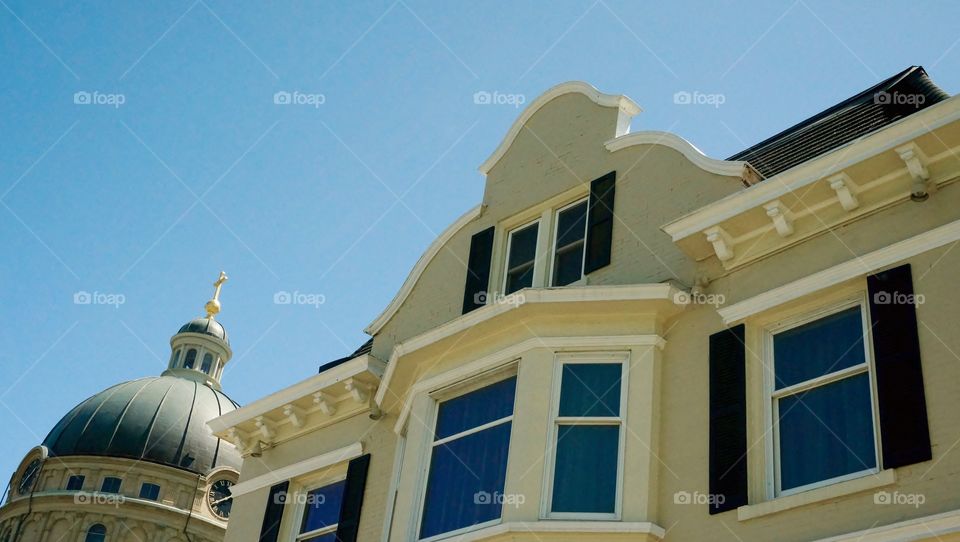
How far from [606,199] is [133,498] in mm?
43856

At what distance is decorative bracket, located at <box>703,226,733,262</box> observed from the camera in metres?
12.4

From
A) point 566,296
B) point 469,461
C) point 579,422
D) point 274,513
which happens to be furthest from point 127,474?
point 579,422

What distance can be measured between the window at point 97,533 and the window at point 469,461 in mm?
43395

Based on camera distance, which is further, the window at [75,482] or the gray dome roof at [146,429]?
the gray dome roof at [146,429]

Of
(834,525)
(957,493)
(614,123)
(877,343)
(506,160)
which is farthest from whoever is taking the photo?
(506,160)

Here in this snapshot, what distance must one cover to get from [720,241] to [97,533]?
153 ft

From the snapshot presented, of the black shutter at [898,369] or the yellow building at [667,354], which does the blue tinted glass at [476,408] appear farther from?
the black shutter at [898,369]

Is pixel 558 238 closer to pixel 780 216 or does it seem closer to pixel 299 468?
pixel 780 216

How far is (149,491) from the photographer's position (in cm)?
5397

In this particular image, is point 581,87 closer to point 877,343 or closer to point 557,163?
point 557,163

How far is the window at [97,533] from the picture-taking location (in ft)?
172

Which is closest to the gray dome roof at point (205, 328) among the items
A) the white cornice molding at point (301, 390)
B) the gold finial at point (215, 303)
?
the gold finial at point (215, 303)

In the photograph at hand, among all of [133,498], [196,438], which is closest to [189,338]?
[196,438]

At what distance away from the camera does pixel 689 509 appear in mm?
11234
